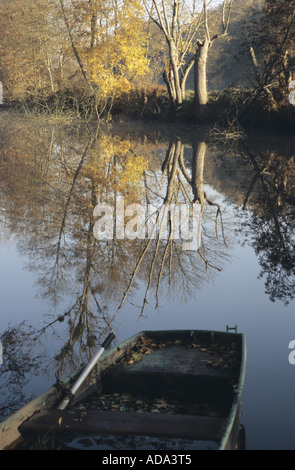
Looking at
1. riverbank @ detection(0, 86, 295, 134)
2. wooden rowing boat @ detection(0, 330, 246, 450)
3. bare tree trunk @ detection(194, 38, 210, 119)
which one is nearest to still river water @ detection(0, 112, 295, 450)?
wooden rowing boat @ detection(0, 330, 246, 450)

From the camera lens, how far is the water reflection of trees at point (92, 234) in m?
7.14

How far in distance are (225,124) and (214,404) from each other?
23594mm

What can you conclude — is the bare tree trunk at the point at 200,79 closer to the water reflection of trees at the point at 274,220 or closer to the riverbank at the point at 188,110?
the riverbank at the point at 188,110

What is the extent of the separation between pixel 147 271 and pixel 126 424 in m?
4.74

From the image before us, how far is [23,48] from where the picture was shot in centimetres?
4056

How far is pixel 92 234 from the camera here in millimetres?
10711

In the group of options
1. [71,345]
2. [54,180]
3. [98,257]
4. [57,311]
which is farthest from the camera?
[54,180]

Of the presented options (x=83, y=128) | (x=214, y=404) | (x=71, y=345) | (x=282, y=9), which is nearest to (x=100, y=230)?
(x=71, y=345)

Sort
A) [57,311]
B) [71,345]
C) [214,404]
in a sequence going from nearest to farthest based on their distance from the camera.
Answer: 1. [214,404]
2. [71,345]
3. [57,311]

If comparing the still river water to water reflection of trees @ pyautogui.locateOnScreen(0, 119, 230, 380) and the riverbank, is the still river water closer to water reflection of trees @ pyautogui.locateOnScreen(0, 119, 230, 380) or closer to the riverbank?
water reflection of trees @ pyautogui.locateOnScreen(0, 119, 230, 380)

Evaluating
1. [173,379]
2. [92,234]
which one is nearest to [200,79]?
[92,234]

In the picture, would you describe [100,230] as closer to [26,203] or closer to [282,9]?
[26,203]

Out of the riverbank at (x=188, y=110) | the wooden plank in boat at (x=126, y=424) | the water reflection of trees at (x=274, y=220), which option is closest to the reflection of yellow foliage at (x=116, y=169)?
the water reflection of trees at (x=274, y=220)

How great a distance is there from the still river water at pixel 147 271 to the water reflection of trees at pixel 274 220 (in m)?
0.03
